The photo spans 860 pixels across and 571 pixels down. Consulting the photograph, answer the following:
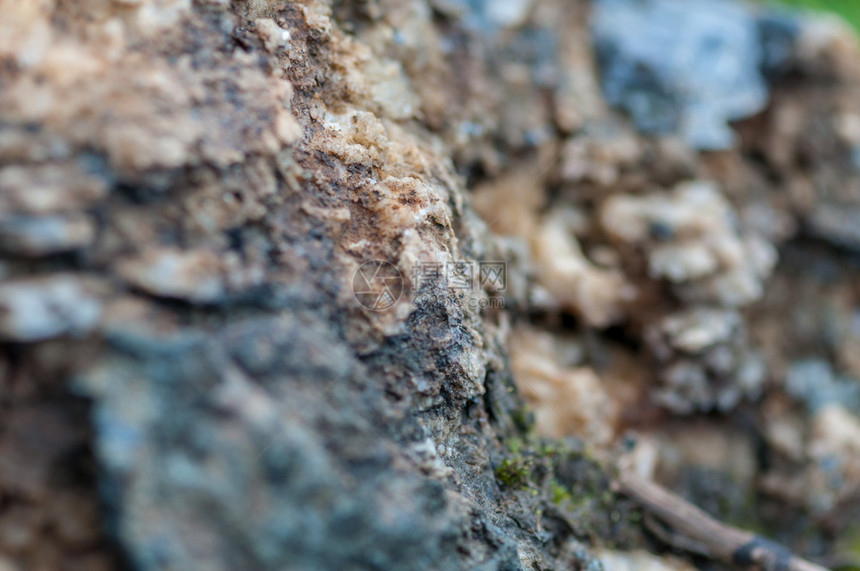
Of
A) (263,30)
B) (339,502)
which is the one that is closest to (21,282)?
(339,502)

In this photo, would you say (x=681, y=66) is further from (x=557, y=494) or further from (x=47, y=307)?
(x=47, y=307)

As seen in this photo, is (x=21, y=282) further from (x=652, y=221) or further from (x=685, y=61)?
(x=685, y=61)

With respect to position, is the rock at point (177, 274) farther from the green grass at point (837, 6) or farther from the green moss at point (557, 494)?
the green grass at point (837, 6)

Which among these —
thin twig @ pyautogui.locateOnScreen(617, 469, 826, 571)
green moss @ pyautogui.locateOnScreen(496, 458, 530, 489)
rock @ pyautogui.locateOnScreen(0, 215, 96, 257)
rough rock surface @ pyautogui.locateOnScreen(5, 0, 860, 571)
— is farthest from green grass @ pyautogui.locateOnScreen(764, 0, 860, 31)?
rock @ pyautogui.locateOnScreen(0, 215, 96, 257)

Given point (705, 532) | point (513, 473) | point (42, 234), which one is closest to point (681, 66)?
point (705, 532)

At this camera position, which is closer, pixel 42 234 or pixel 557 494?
pixel 42 234
